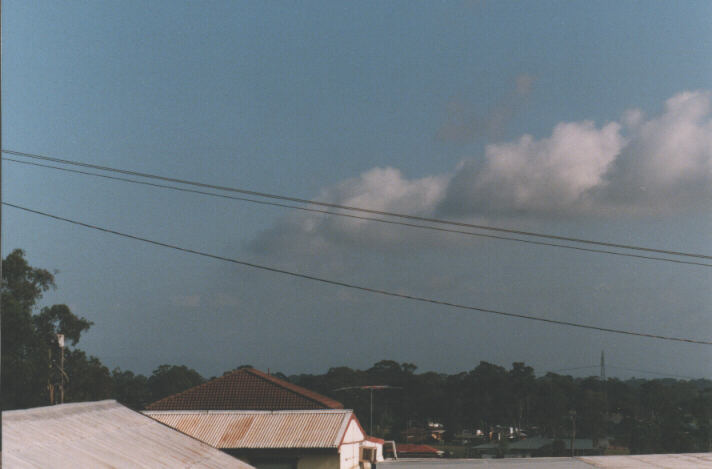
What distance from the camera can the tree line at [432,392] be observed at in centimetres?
4472

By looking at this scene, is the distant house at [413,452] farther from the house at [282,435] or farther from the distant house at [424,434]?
the distant house at [424,434]

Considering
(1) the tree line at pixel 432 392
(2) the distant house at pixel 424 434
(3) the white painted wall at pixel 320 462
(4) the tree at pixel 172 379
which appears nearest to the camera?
(3) the white painted wall at pixel 320 462

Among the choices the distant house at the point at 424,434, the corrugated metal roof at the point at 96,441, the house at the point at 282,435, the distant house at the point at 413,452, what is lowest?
the distant house at the point at 424,434

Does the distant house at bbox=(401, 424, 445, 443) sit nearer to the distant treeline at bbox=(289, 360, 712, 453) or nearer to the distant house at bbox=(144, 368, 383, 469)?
the distant treeline at bbox=(289, 360, 712, 453)

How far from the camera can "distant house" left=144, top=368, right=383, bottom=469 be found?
31.3 metres

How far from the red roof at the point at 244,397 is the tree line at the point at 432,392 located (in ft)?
35.6

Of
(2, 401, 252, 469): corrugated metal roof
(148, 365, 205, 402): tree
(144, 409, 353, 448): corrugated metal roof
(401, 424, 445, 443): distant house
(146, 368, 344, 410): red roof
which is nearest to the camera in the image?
(2, 401, 252, 469): corrugated metal roof

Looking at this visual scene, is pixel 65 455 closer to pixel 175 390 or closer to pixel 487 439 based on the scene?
pixel 487 439

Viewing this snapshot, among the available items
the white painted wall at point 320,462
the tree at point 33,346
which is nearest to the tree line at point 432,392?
the tree at point 33,346

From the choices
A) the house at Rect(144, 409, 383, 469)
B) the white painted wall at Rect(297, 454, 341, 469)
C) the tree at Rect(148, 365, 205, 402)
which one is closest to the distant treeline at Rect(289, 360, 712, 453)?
the tree at Rect(148, 365, 205, 402)

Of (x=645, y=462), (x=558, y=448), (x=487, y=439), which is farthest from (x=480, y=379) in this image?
(x=645, y=462)

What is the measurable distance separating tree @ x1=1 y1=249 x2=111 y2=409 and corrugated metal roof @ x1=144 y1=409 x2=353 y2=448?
1317 centimetres

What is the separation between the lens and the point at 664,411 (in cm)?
7481

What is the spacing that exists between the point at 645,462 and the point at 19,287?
38.3m
